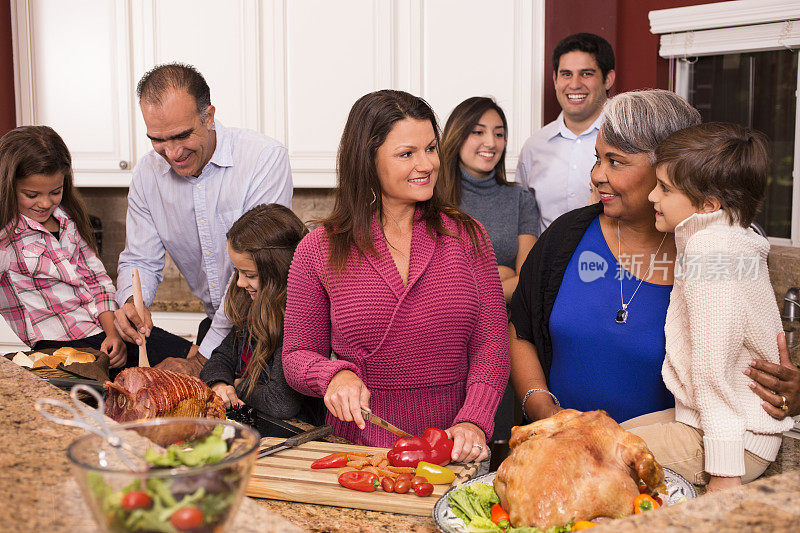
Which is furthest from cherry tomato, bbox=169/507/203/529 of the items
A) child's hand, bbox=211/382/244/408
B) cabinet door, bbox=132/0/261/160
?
cabinet door, bbox=132/0/261/160

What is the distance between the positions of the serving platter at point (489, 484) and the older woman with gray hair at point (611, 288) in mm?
370

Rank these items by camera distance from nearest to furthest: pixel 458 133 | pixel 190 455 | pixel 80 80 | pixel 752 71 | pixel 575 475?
pixel 190 455, pixel 575 475, pixel 458 133, pixel 752 71, pixel 80 80

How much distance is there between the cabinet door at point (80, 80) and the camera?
4.12 m

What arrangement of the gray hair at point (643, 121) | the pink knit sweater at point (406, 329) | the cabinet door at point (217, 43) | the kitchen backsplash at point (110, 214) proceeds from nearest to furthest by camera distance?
the gray hair at point (643, 121) < the pink knit sweater at point (406, 329) < the cabinet door at point (217, 43) < the kitchen backsplash at point (110, 214)

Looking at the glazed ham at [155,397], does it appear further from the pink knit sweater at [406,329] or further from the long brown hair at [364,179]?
the long brown hair at [364,179]

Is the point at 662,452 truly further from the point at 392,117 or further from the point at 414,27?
the point at 414,27

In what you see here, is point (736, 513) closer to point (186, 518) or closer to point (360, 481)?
point (186, 518)

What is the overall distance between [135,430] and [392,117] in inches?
44.8

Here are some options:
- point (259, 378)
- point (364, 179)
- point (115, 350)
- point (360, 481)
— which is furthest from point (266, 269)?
point (360, 481)

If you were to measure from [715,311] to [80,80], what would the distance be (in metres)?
3.77

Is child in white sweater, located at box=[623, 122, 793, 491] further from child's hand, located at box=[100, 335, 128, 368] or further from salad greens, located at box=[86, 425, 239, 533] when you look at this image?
child's hand, located at box=[100, 335, 128, 368]

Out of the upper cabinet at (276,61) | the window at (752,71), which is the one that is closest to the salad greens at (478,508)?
the window at (752,71)

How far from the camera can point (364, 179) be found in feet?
6.15

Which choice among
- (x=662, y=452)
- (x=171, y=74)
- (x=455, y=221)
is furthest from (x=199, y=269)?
(x=662, y=452)
